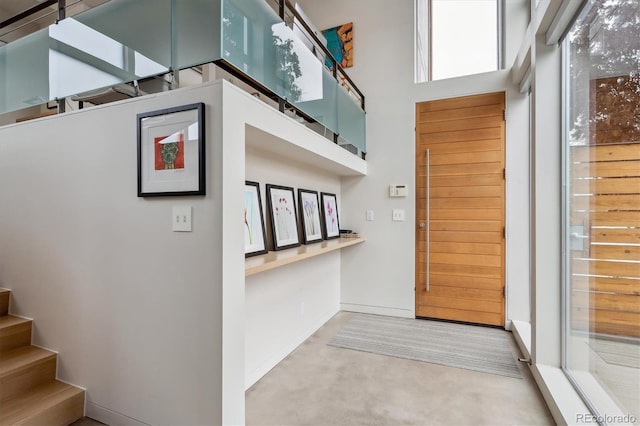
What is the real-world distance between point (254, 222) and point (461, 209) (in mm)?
2333

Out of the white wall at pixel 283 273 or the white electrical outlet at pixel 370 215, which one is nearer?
the white wall at pixel 283 273

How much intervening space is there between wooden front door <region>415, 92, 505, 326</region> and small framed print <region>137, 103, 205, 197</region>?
2733mm

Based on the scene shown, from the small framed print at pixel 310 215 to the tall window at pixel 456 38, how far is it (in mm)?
1969

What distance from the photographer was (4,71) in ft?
7.35

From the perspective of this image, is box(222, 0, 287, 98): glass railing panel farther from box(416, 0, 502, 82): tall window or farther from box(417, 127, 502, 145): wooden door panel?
box(416, 0, 502, 82): tall window

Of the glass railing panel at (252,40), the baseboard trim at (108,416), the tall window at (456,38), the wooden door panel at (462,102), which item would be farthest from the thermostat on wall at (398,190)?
the baseboard trim at (108,416)

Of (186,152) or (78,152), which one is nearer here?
(186,152)

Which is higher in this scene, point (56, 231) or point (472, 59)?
point (472, 59)

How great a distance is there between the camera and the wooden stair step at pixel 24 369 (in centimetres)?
171

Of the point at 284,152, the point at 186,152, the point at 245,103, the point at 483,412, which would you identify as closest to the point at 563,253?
the point at 483,412

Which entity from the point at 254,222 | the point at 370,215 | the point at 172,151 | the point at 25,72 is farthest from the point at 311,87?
the point at 25,72

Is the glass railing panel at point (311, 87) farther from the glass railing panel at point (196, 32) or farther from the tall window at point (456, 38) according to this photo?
the tall window at point (456, 38)

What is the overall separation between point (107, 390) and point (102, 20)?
6.98ft

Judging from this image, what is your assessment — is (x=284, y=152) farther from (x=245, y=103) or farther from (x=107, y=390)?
(x=107, y=390)
